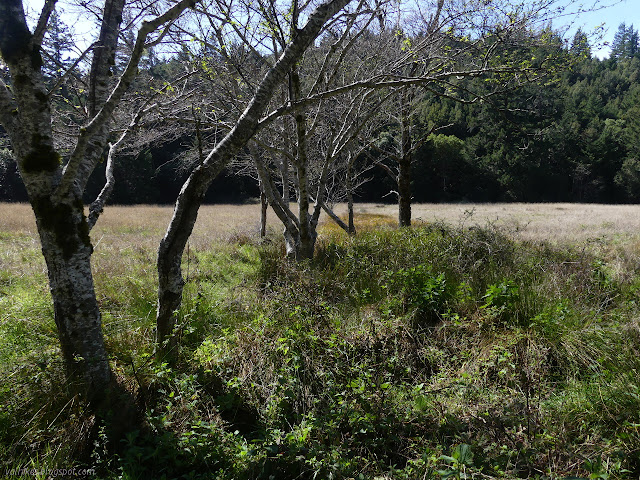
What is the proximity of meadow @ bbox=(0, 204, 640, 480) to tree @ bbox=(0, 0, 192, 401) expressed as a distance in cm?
33

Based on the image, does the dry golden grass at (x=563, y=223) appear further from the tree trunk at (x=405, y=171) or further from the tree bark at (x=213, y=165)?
the tree bark at (x=213, y=165)

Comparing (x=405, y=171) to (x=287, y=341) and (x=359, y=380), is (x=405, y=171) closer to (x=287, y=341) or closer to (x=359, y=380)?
(x=287, y=341)

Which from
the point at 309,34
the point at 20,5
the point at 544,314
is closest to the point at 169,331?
the point at 20,5

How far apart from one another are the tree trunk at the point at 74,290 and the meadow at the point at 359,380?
20 centimetres

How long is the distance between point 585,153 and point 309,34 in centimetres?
5387

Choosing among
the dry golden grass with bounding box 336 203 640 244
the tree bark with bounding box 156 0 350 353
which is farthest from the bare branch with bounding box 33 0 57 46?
the dry golden grass with bounding box 336 203 640 244

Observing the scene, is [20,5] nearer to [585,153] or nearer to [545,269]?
[545,269]

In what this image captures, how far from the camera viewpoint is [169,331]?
3.37 metres

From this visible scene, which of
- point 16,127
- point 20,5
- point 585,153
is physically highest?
point 585,153

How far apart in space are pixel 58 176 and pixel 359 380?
2692mm

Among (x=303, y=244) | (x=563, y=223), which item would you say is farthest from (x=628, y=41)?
(x=303, y=244)

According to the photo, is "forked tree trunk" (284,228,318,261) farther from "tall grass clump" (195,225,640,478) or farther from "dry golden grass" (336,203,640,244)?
"dry golden grass" (336,203,640,244)

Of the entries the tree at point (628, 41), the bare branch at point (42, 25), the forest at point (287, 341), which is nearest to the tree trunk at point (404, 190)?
the forest at point (287, 341)

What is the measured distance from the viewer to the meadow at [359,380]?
2.33 meters
